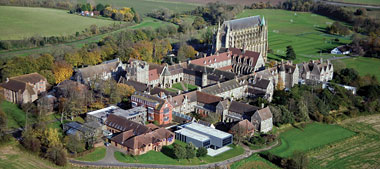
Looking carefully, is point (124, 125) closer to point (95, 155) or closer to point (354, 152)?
point (95, 155)

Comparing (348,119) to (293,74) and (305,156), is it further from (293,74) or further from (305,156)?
(305,156)

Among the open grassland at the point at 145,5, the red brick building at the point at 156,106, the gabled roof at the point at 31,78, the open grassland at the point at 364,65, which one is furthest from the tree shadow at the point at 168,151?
the open grassland at the point at 145,5

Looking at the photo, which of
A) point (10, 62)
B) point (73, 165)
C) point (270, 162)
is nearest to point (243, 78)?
point (270, 162)

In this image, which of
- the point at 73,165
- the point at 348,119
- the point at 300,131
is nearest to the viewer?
the point at 73,165

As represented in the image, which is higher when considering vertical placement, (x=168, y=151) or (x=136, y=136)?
(x=136, y=136)

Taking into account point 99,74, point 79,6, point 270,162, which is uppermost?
point 79,6

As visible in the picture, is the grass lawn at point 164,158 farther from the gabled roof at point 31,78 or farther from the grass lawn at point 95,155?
the gabled roof at point 31,78

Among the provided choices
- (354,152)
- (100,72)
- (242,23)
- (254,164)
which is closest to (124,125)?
(254,164)

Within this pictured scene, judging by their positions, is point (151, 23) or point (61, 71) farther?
point (151, 23)
